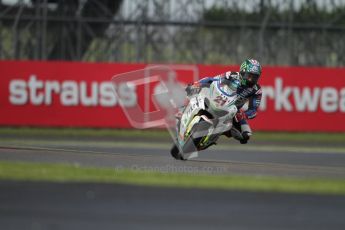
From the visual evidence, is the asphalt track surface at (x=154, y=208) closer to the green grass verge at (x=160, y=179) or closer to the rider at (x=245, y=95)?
the green grass verge at (x=160, y=179)

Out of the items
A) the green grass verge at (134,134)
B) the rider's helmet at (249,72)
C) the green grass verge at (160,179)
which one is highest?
the rider's helmet at (249,72)

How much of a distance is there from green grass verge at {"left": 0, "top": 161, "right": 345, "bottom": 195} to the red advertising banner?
9.23 metres

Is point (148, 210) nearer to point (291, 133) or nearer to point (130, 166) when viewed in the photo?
point (130, 166)

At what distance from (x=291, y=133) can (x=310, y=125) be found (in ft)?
2.12

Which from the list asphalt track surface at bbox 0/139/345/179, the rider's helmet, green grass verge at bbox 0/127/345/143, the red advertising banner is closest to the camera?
the rider's helmet

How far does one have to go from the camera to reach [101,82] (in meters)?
23.6

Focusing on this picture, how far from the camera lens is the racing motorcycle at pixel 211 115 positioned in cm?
1356

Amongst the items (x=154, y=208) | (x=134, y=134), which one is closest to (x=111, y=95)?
(x=134, y=134)

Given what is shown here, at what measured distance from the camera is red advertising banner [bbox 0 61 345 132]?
23.3 m

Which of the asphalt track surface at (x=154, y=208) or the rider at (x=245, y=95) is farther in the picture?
the rider at (x=245, y=95)

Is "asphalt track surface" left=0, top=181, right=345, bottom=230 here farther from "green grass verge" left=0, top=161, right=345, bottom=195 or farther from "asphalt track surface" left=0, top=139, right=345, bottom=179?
"asphalt track surface" left=0, top=139, right=345, bottom=179

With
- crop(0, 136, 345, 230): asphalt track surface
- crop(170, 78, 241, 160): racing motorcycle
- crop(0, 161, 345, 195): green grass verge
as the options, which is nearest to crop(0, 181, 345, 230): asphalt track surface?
crop(0, 136, 345, 230): asphalt track surface

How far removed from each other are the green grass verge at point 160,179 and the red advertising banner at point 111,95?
9229mm

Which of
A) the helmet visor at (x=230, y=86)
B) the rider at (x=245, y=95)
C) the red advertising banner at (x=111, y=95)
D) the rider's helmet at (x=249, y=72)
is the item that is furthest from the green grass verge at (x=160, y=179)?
the red advertising banner at (x=111, y=95)
